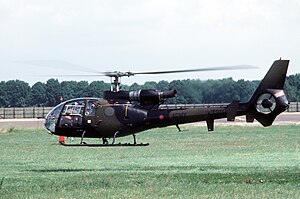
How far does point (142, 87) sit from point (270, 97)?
24.3ft

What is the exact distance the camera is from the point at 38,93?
233 feet

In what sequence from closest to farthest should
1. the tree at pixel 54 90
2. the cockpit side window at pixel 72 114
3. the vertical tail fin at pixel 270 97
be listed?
the vertical tail fin at pixel 270 97 < the cockpit side window at pixel 72 114 < the tree at pixel 54 90

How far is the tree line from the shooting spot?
95.5 ft

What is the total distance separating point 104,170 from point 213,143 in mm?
14111

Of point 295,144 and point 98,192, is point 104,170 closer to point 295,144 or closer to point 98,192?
point 98,192

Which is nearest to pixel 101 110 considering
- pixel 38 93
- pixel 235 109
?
pixel 235 109

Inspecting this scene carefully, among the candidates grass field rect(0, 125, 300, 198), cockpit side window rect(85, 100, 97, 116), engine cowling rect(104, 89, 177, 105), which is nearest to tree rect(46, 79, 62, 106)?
grass field rect(0, 125, 300, 198)

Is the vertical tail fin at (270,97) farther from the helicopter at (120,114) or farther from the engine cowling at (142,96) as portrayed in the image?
the engine cowling at (142,96)

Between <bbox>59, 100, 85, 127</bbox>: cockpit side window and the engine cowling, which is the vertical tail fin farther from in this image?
<bbox>59, 100, 85, 127</bbox>: cockpit side window

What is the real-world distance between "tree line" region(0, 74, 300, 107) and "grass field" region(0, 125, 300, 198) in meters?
2.03

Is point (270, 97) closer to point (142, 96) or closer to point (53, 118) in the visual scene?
point (142, 96)

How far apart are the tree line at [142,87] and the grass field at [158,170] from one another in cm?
203

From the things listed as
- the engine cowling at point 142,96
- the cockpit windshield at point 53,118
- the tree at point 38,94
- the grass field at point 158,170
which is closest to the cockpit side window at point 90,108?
the engine cowling at point 142,96

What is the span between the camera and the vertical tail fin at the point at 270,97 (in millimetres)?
25875
